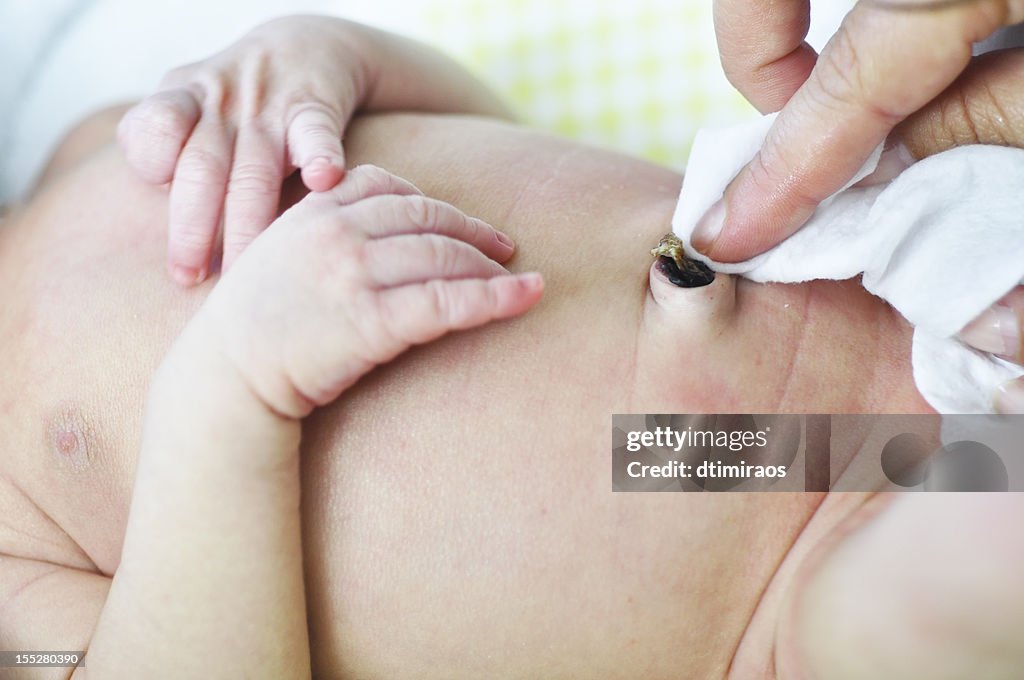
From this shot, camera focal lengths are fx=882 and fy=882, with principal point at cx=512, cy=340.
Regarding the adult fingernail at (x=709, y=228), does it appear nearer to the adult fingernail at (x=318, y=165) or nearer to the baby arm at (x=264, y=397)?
the baby arm at (x=264, y=397)

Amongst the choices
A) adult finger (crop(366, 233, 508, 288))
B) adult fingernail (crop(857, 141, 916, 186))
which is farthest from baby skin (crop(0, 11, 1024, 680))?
adult fingernail (crop(857, 141, 916, 186))

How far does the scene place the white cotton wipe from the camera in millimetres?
791

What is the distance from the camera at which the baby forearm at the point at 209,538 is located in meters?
0.78

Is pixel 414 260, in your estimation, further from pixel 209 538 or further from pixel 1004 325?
pixel 1004 325

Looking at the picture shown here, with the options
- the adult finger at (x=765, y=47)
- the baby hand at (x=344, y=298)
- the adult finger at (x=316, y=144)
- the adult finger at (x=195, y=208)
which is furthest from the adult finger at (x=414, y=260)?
the adult finger at (x=765, y=47)

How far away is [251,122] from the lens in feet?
3.25

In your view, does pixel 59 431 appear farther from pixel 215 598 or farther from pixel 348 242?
pixel 348 242

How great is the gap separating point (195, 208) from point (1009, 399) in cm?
82

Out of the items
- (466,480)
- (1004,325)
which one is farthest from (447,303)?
(1004,325)

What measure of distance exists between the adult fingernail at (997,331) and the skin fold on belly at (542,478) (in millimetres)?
84

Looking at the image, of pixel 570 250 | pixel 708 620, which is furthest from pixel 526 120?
pixel 708 620

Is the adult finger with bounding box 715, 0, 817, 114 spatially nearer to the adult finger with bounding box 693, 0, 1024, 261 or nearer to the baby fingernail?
the adult finger with bounding box 693, 0, 1024, 261

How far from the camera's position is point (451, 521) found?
81cm

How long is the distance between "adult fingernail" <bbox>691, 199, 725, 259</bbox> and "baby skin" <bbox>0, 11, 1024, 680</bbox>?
0.05 meters
